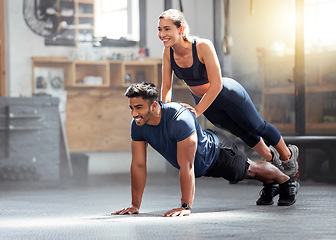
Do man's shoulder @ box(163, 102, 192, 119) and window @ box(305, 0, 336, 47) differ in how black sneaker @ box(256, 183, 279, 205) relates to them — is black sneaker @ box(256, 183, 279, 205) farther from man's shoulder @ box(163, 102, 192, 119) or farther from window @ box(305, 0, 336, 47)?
window @ box(305, 0, 336, 47)

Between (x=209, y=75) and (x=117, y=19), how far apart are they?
4.53 meters

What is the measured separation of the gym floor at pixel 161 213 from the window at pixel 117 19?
2627mm

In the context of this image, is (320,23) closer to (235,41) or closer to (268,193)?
(235,41)

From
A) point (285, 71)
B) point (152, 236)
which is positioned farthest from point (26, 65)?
point (152, 236)

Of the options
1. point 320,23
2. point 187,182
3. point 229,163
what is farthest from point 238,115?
point 320,23

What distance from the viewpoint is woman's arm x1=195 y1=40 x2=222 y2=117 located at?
9.23 ft

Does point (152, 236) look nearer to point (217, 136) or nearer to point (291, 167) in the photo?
point (217, 136)

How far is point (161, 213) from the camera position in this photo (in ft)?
9.62

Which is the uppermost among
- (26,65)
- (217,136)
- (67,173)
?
(26,65)

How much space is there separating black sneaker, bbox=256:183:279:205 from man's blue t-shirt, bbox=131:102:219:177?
582mm

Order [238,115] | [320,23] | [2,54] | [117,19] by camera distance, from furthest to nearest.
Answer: [117,19]
[2,54]
[320,23]
[238,115]

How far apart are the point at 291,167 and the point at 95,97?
4.26 m

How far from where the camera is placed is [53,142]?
612 cm

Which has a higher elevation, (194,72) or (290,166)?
(194,72)
